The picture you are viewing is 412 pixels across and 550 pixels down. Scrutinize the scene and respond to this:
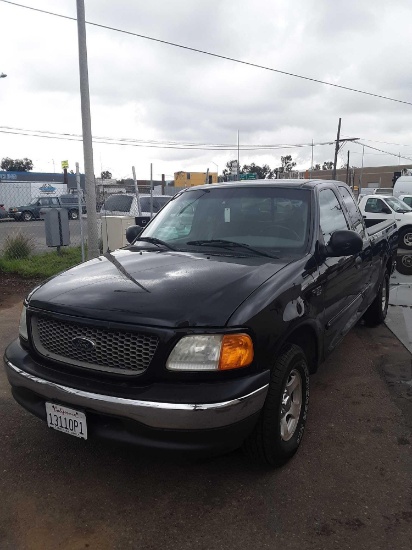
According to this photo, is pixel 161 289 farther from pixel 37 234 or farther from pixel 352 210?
pixel 37 234

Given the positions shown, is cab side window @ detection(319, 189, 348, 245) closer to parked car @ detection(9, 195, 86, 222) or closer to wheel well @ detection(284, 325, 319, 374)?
wheel well @ detection(284, 325, 319, 374)

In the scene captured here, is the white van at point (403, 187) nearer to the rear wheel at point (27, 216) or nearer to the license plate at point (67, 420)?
the rear wheel at point (27, 216)

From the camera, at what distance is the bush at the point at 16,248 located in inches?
400

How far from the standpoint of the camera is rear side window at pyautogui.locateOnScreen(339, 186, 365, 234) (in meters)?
4.80

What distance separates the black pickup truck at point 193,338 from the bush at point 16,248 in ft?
23.9

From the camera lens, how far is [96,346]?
258cm

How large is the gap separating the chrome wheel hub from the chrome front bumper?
482mm

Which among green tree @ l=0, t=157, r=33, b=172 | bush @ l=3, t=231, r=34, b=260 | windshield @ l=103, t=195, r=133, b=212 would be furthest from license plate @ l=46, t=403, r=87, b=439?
green tree @ l=0, t=157, r=33, b=172

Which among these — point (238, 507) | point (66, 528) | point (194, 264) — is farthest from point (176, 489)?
point (194, 264)

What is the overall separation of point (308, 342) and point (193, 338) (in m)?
1.26

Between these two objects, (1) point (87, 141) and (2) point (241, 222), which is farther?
(1) point (87, 141)

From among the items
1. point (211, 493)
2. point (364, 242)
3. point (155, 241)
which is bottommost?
point (211, 493)

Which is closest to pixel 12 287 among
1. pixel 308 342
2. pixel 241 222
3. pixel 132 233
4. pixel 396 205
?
pixel 132 233

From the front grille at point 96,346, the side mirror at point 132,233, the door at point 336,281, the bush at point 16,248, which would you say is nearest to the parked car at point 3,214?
the bush at point 16,248
